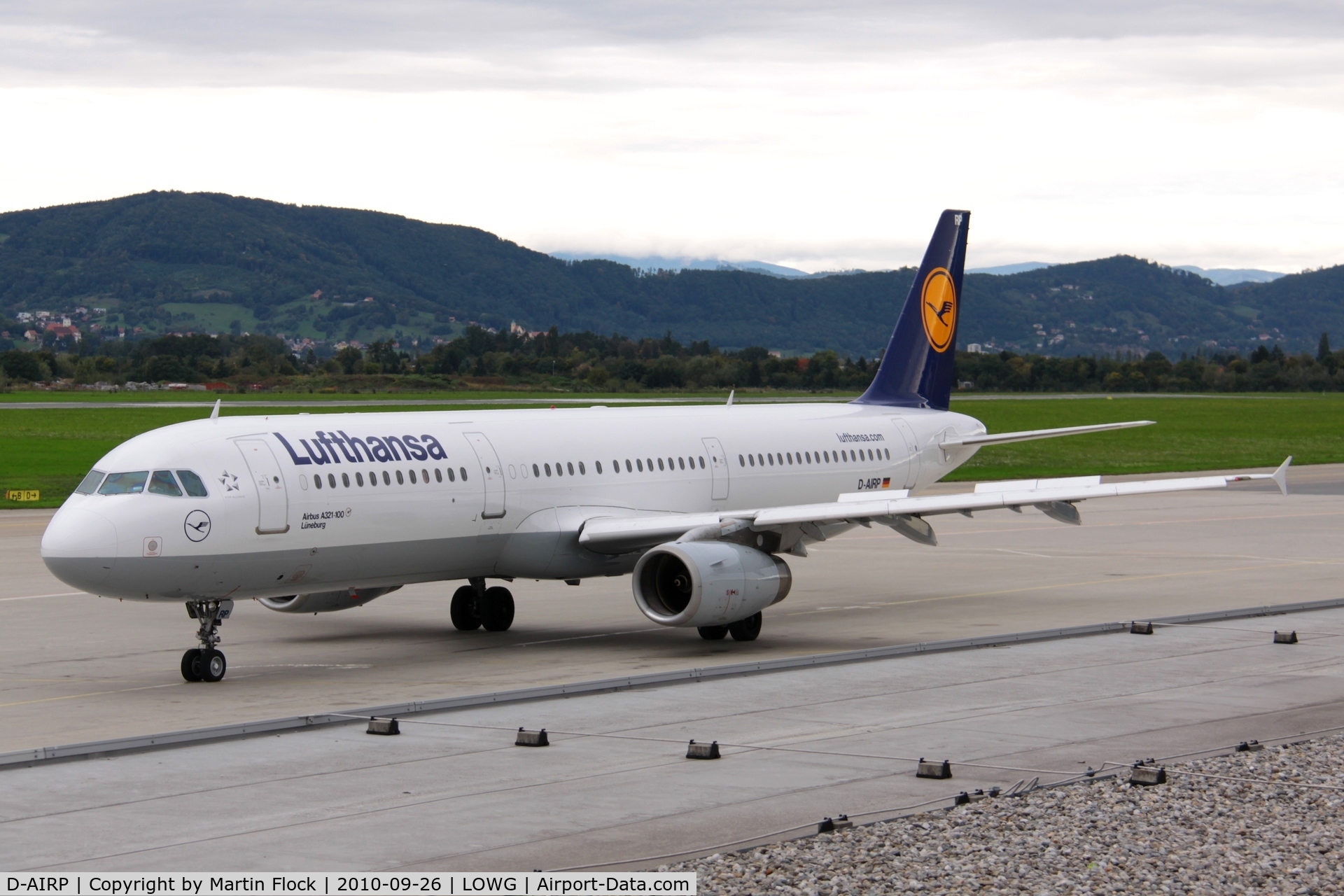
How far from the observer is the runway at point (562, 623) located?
1967cm

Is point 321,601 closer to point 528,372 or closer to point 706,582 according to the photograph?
point 706,582

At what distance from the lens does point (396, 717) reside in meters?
17.4

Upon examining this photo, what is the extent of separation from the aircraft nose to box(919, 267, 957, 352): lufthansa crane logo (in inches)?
757

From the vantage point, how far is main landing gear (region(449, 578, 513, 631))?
25.4 m

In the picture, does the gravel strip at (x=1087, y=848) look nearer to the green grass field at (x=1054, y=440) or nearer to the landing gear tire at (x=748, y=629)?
the landing gear tire at (x=748, y=629)

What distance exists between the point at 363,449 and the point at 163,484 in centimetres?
311

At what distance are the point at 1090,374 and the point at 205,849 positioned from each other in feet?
623

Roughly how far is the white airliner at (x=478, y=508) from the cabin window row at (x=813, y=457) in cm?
5

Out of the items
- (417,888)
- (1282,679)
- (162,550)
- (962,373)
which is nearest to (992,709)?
(1282,679)

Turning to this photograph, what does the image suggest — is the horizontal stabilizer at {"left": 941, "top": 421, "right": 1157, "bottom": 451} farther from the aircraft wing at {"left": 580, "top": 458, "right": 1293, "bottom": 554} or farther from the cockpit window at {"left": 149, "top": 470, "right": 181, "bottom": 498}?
the cockpit window at {"left": 149, "top": 470, "right": 181, "bottom": 498}

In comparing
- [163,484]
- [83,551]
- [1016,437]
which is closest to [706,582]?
[163,484]

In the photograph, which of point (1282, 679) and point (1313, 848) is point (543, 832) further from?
point (1282, 679)

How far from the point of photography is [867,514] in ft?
76.7

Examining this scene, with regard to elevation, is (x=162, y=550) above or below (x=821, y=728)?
above
